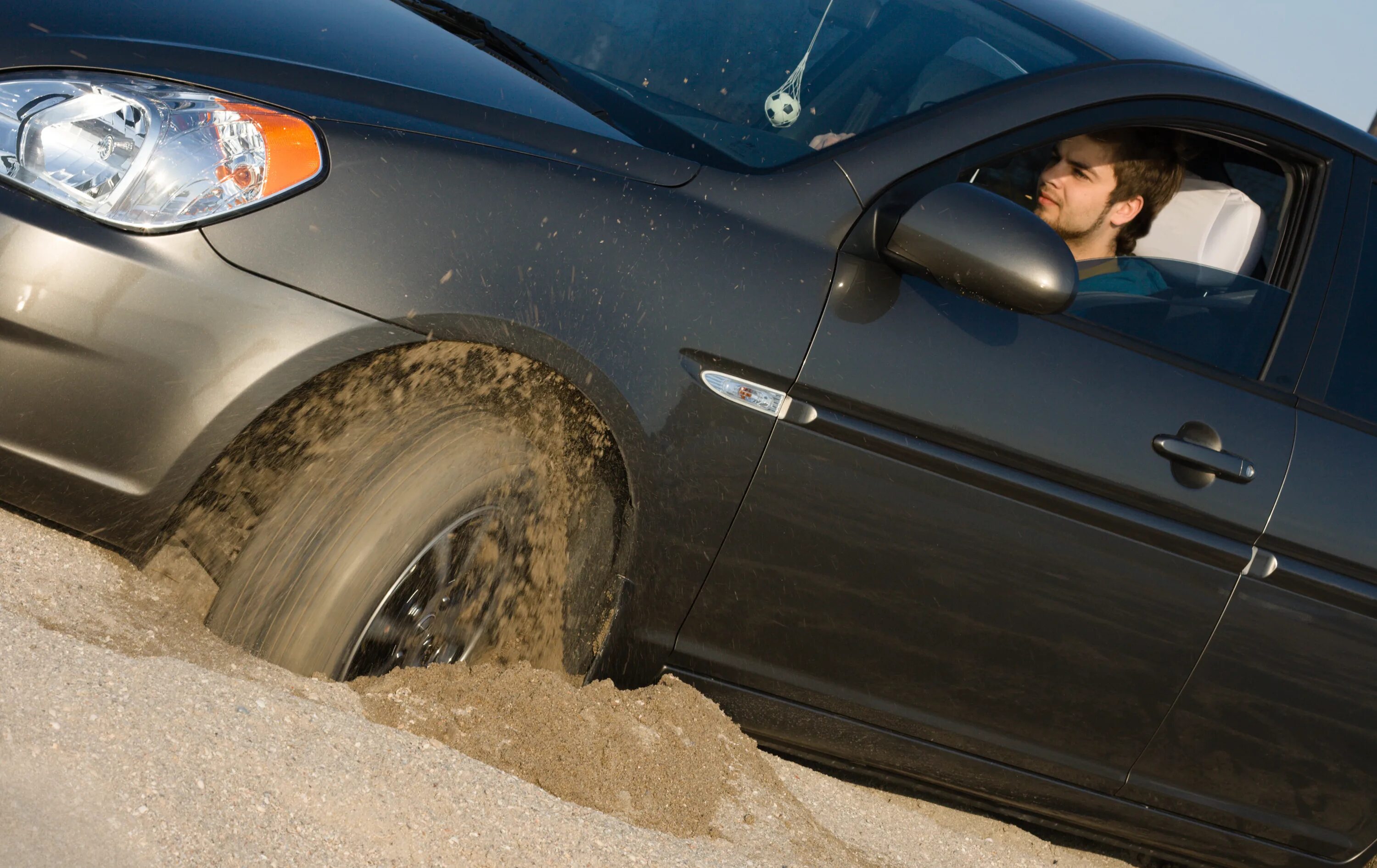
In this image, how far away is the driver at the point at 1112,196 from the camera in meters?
2.87

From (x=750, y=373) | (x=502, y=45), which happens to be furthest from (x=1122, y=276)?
(x=502, y=45)

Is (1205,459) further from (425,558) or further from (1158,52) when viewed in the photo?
(425,558)

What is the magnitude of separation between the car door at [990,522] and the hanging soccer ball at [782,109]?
0.34 m

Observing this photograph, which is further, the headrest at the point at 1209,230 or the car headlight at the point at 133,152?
the headrest at the point at 1209,230

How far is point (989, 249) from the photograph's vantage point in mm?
2279

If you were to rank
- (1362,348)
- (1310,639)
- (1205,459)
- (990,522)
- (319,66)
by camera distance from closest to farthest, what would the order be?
1. (319,66)
2. (990,522)
3. (1205,459)
4. (1310,639)
5. (1362,348)

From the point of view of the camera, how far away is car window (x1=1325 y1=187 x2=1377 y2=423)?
115 inches

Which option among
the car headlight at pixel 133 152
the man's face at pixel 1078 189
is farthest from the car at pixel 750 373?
the man's face at pixel 1078 189

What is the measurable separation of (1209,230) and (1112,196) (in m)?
0.28

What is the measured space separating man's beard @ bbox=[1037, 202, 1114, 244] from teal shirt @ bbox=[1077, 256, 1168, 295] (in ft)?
0.53

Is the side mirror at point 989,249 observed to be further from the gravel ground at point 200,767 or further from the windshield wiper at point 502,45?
the gravel ground at point 200,767

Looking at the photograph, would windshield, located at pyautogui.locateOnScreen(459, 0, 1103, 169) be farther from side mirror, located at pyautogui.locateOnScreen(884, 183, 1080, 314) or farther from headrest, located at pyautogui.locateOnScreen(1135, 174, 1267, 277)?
headrest, located at pyautogui.locateOnScreen(1135, 174, 1267, 277)

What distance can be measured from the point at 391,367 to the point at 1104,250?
6.03ft

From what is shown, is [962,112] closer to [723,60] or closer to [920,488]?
[723,60]
